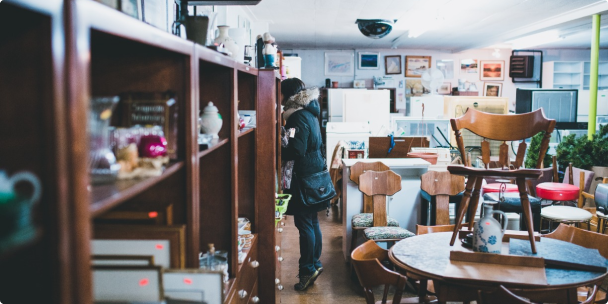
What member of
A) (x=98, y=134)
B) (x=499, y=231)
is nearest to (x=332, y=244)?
(x=499, y=231)

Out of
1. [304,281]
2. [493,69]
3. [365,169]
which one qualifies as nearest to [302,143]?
[365,169]

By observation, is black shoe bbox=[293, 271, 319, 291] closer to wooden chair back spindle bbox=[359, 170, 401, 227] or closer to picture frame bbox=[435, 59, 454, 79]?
wooden chair back spindle bbox=[359, 170, 401, 227]

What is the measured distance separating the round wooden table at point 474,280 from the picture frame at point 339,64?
9181 millimetres

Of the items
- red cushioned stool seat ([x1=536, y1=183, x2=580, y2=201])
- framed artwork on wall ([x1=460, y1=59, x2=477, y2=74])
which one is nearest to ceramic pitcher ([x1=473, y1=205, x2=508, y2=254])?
red cushioned stool seat ([x1=536, y1=183, x2=580, y2=201])

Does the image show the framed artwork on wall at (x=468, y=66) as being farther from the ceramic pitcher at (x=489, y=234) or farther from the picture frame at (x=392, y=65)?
the ceramic pitcher at (x=489, y=234)

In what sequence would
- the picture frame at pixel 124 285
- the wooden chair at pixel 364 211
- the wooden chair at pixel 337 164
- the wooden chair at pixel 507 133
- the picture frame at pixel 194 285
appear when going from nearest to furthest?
the picture frame at pixel 124 285, the picture frame at pixel 194 285, the wooden chair at pixel 507 133, the wooden chair at pixel 364 211, the wooden chair at pixel 337 164

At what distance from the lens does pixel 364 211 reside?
4.69m

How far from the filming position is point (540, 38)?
8.91 metres

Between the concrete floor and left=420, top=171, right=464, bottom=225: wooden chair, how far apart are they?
0.84m

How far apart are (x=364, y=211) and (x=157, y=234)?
354 centimetres

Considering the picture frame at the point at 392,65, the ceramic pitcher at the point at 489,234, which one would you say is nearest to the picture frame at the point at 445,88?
the picture frame at the point at 392,65

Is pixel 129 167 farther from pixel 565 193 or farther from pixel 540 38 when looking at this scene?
pixel 540 38

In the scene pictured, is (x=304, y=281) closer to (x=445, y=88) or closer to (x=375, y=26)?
(x=375, y=26)

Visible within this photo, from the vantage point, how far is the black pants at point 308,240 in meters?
3.98
